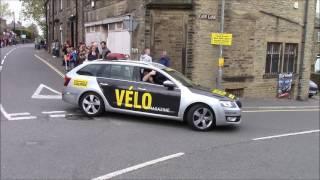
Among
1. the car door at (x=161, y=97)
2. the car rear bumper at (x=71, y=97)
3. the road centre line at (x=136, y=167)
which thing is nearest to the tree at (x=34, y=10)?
the car rear bumper at (x=71, y=97)

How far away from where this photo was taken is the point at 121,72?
11.2 m

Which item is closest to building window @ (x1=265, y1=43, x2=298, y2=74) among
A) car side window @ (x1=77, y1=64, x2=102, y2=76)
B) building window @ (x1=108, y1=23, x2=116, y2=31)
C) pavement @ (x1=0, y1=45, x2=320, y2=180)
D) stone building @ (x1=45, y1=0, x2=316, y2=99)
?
stone building @ (x1=45, y1=0, x2=316, y2=99)

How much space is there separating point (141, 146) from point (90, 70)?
3.87m

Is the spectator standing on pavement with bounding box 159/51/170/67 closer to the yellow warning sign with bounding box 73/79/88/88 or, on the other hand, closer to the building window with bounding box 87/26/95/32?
the yellow warning sign with bounding box 73/79/88/88

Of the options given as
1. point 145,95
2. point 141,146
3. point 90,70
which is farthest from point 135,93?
point 141,146

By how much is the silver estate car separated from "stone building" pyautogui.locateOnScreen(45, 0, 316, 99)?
5.37 meters

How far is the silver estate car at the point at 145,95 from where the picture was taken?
10.3 meters

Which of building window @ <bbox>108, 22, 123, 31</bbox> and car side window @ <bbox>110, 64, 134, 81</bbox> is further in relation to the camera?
building window @ <bbox>108, 22, 123, 31</bbox>

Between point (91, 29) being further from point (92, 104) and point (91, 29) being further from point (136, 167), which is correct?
point (136, 167)

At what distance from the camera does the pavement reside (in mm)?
6723

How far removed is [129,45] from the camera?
709 inches

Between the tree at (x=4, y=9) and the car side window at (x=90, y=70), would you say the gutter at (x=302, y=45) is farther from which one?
the tree at (x=4, y=9)

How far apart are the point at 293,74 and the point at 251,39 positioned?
4.41 m

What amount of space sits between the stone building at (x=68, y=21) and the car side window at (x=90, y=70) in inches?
672
